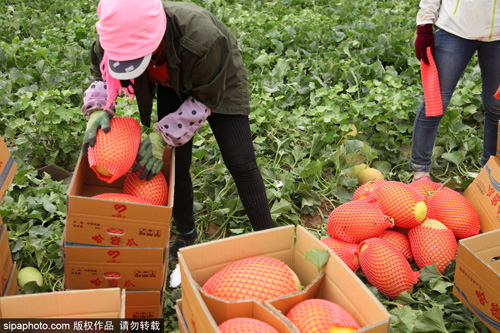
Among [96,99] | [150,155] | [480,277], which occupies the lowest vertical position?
[480,277]

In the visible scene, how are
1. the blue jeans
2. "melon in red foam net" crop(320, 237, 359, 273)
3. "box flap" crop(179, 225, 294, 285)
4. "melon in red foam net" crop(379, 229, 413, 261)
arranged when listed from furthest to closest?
the blue jeans < "melon in red foam net" crop(379, 229, 413, 261) < "melon in red foam net" crop(320, 237, 359, 273) < "box flap" crop(179, 225, 294, 285)

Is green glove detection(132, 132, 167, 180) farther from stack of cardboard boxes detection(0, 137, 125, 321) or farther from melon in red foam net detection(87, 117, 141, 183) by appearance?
stack of cardboard boxes detection(0, 137, 125, 321)

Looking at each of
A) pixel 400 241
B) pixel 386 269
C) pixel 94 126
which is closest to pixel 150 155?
pixel 94 126

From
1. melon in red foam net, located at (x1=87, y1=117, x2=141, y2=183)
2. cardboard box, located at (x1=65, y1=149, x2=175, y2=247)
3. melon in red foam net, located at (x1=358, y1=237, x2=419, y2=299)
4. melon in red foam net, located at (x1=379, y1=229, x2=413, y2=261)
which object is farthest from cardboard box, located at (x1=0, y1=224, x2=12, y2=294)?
melon in red foam net, located at (x1=379, y1=229, x2=413, y2=261)

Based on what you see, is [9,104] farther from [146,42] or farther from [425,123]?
[425,123]

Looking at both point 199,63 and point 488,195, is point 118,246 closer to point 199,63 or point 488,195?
point 199,63

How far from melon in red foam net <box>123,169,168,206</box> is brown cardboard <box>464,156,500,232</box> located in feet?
5.62

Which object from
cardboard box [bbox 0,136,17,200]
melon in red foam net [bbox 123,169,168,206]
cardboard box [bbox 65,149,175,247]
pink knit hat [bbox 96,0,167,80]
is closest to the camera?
pink knit hat [bbox 96,0,167,80]

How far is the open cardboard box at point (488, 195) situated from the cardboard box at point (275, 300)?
4.72ft

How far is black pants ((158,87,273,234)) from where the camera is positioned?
2348 millimetres

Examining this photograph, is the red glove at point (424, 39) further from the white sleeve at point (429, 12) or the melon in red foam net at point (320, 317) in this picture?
the melon in red foam net at point (320, 317)

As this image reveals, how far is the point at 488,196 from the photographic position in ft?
8.98

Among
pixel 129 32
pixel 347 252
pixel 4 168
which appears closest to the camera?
pixel 129 32

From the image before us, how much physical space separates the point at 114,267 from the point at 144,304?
0.24 m
